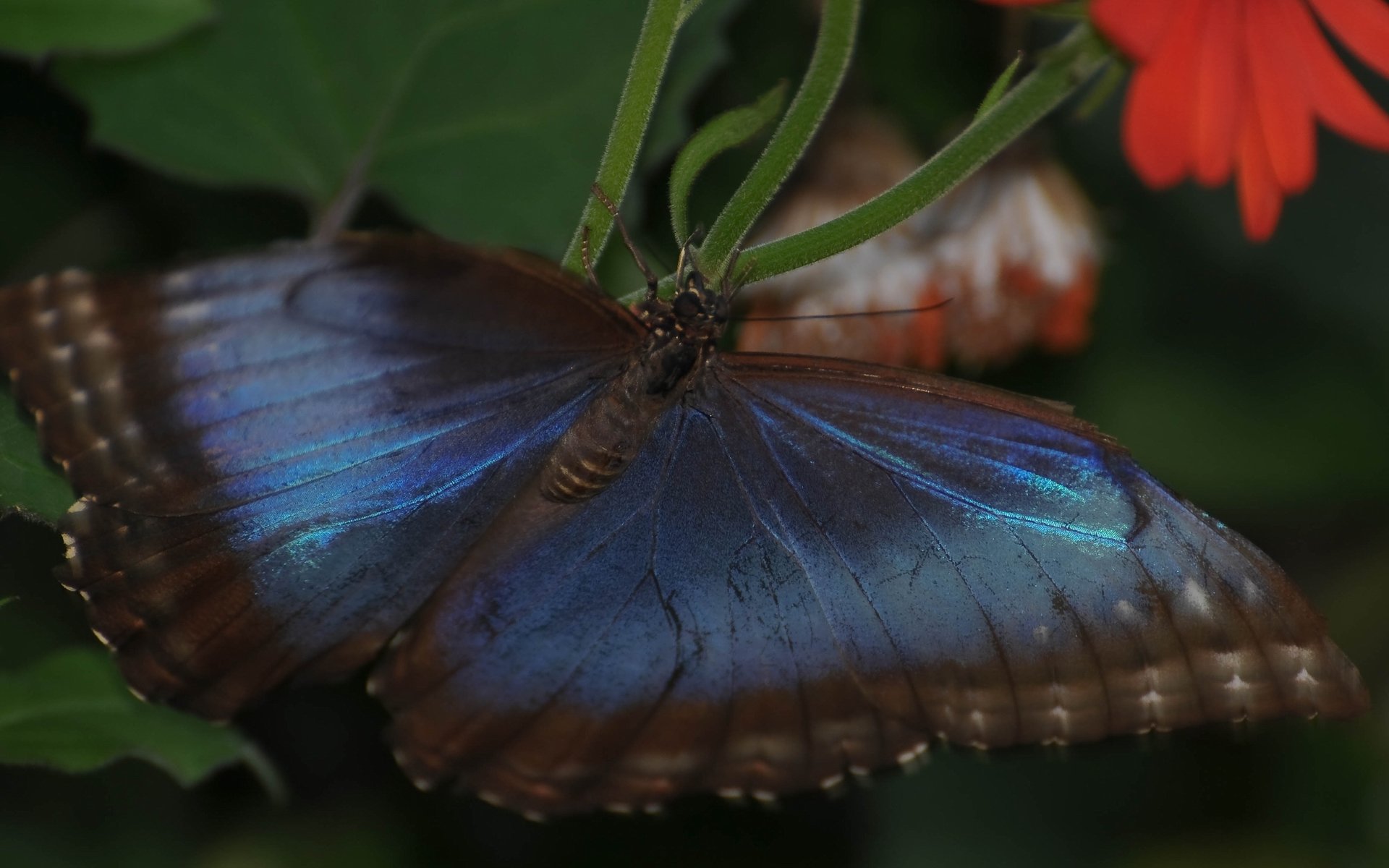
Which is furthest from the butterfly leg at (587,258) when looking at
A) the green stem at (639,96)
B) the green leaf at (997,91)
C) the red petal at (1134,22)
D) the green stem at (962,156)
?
the red petal at (1134,22)

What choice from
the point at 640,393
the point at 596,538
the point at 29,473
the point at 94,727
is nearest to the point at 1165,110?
the point at 640,393

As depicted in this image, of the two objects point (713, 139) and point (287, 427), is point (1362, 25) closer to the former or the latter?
point (713, 139)

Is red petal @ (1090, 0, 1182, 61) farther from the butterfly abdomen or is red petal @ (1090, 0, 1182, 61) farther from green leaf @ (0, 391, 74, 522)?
green leaf @ (0, 391, 74, 522)

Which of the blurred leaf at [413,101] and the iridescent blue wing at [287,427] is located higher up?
the blurred leaf at [413,101]

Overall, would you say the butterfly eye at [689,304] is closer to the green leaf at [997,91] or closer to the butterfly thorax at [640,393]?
the butterfly thorax at [640,393]

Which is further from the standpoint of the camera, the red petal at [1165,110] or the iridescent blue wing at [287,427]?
the iridescent blue wing at [287,427]

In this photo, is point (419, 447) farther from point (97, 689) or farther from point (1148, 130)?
point (1148, 130)
